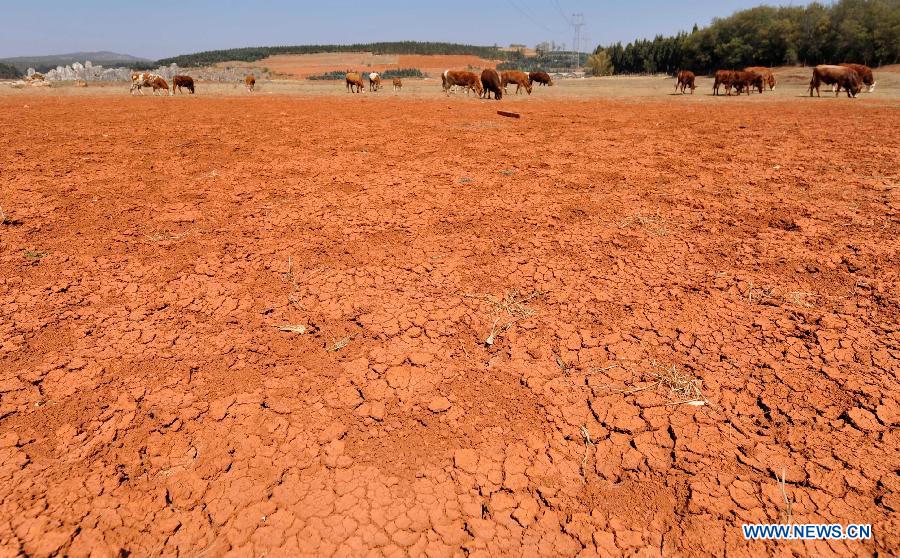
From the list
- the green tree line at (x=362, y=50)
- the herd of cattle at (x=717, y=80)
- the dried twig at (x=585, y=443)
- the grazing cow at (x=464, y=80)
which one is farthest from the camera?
the green tree line at (x=362, y=50)

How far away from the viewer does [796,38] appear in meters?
47.3

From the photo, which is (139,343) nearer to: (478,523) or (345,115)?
(478,523)

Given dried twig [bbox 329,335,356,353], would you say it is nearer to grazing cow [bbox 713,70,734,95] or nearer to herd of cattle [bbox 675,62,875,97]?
herd of cattle [bbox 675,62,875,97]

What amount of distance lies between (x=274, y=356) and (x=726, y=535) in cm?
296

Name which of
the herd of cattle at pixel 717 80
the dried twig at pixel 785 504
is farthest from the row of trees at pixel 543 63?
the dried twig at pixel 785 504

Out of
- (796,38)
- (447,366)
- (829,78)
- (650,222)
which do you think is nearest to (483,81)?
(829,78)

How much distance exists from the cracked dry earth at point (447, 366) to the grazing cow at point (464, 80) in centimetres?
2195

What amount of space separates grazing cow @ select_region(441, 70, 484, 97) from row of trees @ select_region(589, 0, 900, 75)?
1548 inches

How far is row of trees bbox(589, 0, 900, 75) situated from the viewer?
134ft

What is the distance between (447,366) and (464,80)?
91.5 ft

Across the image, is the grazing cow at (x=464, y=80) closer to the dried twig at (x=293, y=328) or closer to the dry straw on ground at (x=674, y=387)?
the dried twig at (x=293, y=328)

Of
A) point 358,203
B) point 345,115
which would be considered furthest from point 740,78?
point 358,203

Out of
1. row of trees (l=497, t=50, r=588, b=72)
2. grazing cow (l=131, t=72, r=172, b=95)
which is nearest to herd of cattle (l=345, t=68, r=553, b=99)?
grazing cow (l=131, t=72, r=172, b=95)

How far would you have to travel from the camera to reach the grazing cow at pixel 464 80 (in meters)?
26.4
